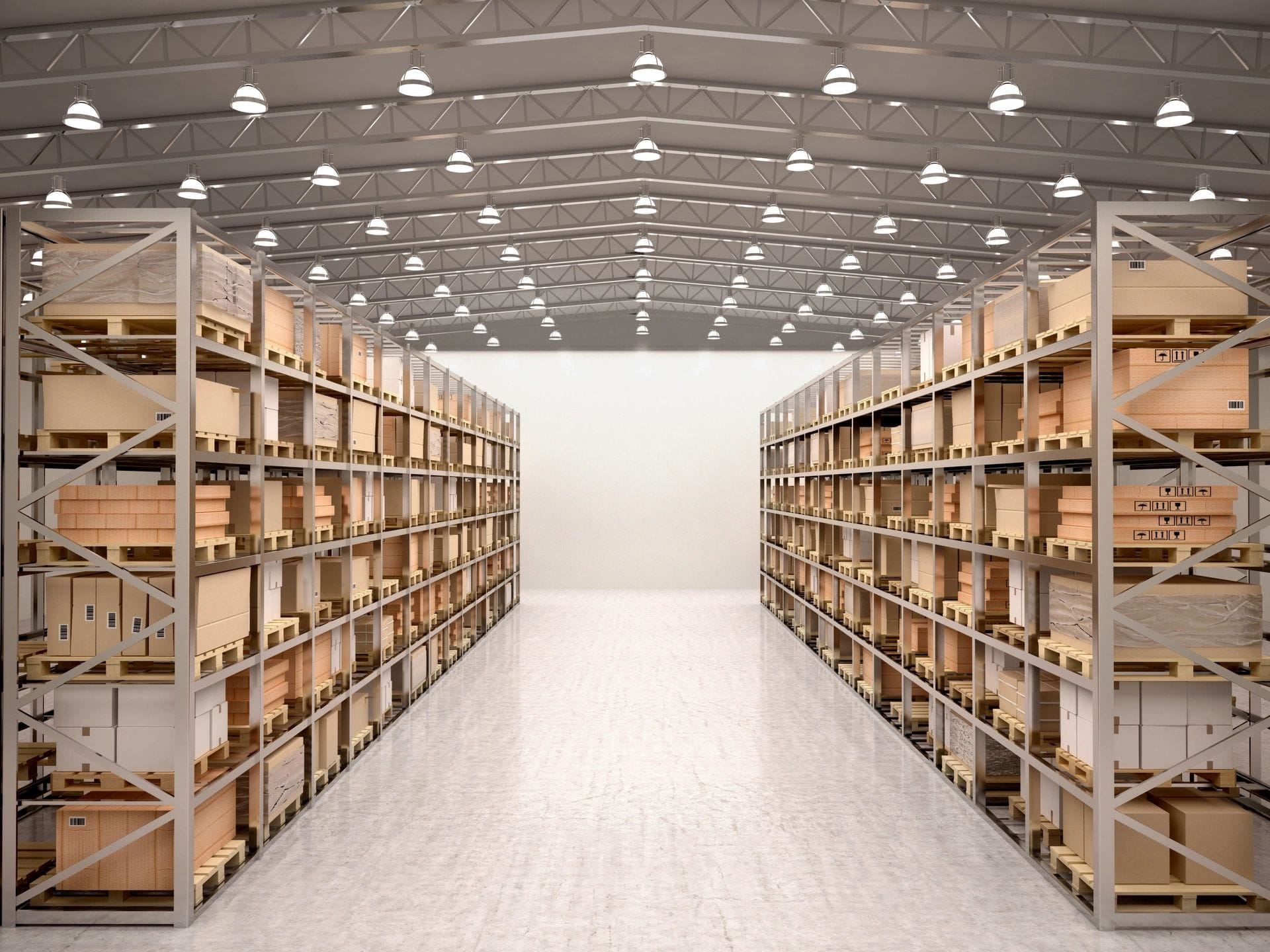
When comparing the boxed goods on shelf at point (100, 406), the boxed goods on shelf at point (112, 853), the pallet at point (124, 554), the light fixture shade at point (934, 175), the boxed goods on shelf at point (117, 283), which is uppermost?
the light fixture shade at point (934, 175)

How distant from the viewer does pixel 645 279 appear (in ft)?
71.7

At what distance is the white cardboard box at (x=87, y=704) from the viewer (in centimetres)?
574

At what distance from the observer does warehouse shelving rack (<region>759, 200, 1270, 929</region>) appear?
17.9 feet

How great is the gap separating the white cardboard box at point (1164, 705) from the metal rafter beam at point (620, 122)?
1010cm

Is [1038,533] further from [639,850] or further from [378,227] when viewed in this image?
[378,227]

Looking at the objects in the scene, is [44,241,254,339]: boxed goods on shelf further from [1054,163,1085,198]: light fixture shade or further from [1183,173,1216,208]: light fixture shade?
[1183,173,1216,208]: light fixture shade

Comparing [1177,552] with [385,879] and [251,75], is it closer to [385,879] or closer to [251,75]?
[385,879]

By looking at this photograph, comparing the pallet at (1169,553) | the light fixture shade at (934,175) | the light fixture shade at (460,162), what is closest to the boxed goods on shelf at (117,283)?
the pallet at (1169,553)

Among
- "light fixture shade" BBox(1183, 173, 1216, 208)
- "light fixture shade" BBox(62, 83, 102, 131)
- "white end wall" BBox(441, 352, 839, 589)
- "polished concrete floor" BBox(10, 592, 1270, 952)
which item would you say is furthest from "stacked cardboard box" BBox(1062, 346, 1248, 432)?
"white end wall" BBox(441, 352, 839, 589)

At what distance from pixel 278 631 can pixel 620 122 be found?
10.7 m

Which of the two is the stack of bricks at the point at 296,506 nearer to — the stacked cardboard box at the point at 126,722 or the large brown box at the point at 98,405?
the large brown box at the point at 98,405

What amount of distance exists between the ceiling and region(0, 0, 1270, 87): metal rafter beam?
34 mm

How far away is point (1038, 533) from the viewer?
6535 mm

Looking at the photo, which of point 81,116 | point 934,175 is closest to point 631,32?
point 934,175
